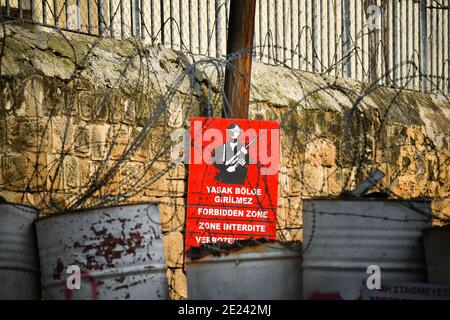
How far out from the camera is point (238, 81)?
22.4 ft

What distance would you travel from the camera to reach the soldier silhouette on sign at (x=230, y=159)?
671 cm

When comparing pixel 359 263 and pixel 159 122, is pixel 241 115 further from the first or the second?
pixel 359 263

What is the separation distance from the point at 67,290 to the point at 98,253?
0.80ft

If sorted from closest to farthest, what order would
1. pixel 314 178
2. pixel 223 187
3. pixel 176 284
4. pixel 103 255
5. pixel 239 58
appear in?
pixel 103 255
pixel 176 284
pixel 223 187
pixel 239 58
pixel 314 178

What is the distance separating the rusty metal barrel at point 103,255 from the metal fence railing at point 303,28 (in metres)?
1.96

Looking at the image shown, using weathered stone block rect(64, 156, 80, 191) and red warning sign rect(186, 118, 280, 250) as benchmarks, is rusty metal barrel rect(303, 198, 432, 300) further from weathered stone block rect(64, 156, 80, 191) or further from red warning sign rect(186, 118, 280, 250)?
red warning sign rect(186, 118, 280, 250)

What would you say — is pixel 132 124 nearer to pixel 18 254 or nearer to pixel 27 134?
pixel 27 134

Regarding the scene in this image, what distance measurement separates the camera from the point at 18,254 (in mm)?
4703

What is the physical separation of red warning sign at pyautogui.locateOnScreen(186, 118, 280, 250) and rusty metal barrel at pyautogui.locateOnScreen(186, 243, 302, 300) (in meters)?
1.93

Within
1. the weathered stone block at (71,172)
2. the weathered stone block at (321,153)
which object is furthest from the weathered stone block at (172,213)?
the weathered stone block at (321,153)

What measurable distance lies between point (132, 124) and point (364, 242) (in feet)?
7.59

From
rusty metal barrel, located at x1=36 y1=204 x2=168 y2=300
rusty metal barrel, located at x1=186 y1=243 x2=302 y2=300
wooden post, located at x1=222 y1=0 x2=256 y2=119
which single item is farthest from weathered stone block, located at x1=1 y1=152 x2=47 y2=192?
wooden post, located at x1=222 y1=0 x2=256 y2=119

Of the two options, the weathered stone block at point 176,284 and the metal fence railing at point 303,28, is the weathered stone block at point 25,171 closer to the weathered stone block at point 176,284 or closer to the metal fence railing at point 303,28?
the metal fence railing at point 303,28

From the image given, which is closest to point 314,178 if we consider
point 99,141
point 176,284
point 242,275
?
point 176,284
